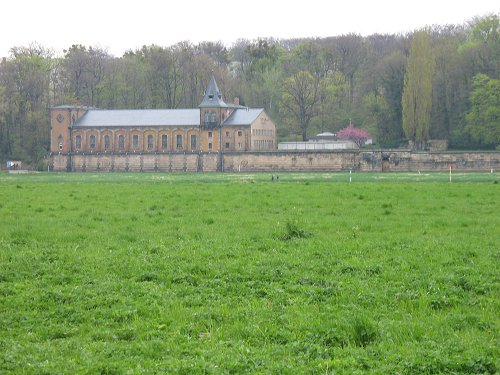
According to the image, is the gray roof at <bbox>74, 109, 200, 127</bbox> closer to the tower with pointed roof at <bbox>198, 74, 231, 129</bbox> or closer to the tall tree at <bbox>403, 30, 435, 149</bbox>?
the tower with pointed roof at <bbox>198, 74, 231, 129</bbox>

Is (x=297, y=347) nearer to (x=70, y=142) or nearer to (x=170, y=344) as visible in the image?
(x=170, y=344)

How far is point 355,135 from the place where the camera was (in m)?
84.2

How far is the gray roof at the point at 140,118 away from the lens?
279ft

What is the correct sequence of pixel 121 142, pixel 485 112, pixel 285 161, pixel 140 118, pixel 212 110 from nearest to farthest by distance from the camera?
Result: 1. pixel 485 112
2. pixel 285 161
3. pixel 212 110
4. pixel 140 118
5. pixel 121 142

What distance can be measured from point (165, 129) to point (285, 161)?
53.6 feet

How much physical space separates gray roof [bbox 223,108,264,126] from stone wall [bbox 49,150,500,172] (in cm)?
497

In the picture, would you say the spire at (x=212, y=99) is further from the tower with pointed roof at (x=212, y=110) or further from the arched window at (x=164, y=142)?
the arched window at (x=164, y=142)

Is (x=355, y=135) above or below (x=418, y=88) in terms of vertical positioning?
below

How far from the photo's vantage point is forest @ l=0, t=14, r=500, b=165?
72375 mm

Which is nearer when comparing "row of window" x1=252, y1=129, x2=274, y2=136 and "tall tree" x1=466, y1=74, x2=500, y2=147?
"tall tree" x1=466, y1=74, x2=500, y2=147

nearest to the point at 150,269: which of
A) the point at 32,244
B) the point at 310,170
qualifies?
the point at 32,244

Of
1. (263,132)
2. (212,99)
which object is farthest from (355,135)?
(212,99)

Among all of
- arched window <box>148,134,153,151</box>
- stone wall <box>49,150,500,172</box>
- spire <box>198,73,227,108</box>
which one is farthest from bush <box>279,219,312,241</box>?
arched window <box>148,134,153,151</box>

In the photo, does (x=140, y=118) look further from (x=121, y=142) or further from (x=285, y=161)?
(x=285, y=161)
